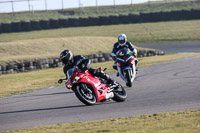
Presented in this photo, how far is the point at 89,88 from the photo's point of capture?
9367 mm

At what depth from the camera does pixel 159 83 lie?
12.8 m

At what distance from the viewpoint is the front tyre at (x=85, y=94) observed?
9117mm

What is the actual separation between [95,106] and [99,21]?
32.6 metres

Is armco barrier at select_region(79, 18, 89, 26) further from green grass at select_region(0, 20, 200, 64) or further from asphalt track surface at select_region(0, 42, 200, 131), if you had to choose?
asphalt track surface at select_region(0, 42, 200, 131)

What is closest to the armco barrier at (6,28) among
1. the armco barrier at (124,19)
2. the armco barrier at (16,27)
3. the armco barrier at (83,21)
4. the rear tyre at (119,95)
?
the armco barrier at (16,27)

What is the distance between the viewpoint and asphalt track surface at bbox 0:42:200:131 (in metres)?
8.20

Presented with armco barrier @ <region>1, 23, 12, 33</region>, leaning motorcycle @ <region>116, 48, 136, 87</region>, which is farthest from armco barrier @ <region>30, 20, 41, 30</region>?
leaning motorcycle @ <region>116, 48, 136, 87</region>

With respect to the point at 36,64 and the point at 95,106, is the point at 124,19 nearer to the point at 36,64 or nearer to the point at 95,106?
the point at 36,64

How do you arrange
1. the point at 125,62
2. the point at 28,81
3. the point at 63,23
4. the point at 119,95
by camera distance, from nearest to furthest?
the point at 119,95, the point at 125,62, the point at 28,81, the point at 63,23

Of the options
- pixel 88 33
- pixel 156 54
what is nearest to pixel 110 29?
pixel 88 33

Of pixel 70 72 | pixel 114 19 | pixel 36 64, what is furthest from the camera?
pixel 114 19

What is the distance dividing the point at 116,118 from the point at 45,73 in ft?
38.1

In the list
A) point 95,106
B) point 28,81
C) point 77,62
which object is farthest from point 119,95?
point 28,81

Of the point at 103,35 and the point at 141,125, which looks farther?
the point at 103,35
